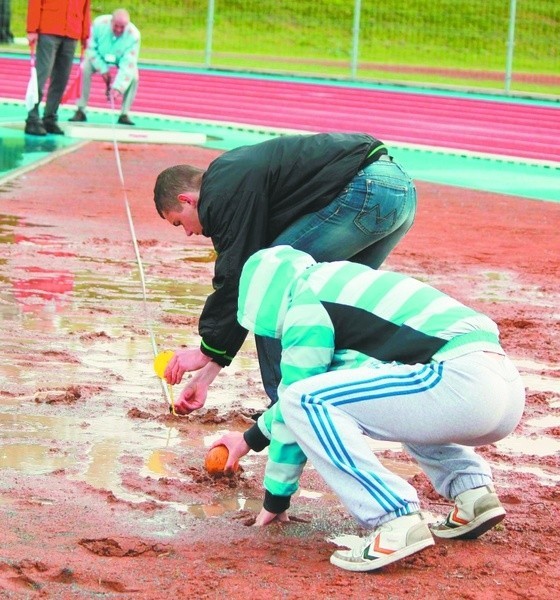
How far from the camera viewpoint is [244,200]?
461 centimetres

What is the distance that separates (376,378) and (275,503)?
2.14ft

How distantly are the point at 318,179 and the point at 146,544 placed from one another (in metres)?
1.59

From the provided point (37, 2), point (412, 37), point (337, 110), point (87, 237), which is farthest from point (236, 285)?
point (412, 37)

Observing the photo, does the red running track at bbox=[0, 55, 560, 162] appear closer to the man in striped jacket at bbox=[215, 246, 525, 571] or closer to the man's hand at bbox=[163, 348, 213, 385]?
the man's hand at bbox=[163, 348, 213, 385]

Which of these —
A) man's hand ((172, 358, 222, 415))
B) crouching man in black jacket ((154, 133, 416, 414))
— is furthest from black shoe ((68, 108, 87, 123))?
man's hand ((172, 358, 222, 415))

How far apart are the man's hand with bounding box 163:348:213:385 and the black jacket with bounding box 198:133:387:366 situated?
1.6 inches

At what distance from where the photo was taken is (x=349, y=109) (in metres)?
22.7

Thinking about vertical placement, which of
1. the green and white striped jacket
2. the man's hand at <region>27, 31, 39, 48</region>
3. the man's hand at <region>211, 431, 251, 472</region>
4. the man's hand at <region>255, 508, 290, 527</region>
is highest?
the green and white striped jacket

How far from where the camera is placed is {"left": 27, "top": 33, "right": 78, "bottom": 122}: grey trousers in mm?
17250

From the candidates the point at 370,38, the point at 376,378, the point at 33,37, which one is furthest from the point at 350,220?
the point at 370,38

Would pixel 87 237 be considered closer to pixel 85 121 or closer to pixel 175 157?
pixel 175 157

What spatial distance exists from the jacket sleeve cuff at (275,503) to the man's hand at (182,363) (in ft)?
2.15

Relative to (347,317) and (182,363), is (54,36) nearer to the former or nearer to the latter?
(182,363)

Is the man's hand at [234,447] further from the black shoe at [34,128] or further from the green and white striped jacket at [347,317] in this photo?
the black shoe at [34,128]
